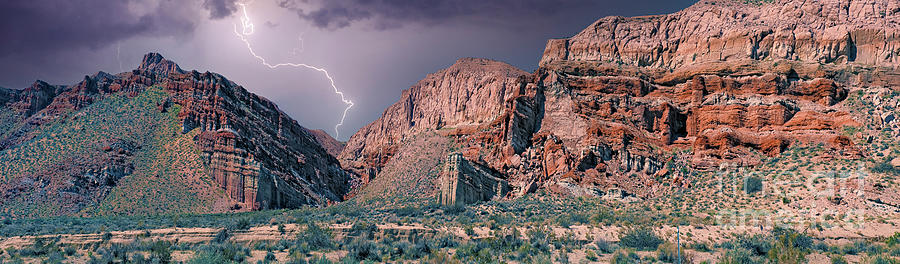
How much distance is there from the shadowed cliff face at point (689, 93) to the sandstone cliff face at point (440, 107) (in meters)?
22.3

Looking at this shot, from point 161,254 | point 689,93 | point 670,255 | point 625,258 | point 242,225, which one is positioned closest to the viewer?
point 161,254

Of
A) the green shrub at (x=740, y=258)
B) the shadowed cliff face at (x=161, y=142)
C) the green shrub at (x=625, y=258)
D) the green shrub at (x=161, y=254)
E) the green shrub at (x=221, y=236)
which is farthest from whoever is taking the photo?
the shadowed cliff face at (x=161, y=142)

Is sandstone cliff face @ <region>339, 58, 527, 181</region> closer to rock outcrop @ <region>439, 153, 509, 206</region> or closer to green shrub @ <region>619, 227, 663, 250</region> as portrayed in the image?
rock outcrop @ <region>439, 153, 509, 206</region>

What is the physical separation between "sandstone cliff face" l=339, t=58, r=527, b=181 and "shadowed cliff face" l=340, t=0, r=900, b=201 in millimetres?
22312

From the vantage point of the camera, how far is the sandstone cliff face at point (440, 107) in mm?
91688

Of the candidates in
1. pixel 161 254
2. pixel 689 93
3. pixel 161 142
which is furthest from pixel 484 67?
pixel 161 254

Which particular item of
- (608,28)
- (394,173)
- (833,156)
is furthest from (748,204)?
(394,173)

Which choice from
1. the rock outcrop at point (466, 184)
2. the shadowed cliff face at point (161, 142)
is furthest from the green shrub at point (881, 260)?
the shadowed cliff face at point (161, 142)

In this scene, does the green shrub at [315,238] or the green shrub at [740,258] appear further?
the green shrub at [315,238]

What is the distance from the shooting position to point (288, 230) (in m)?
37.2

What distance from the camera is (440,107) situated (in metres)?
→ 100

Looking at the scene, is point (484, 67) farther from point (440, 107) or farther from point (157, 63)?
point (157, 63)

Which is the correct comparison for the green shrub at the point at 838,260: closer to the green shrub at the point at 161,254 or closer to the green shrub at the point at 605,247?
the green shrub at the point at 605,247

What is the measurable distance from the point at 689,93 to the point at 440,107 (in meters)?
50.5
